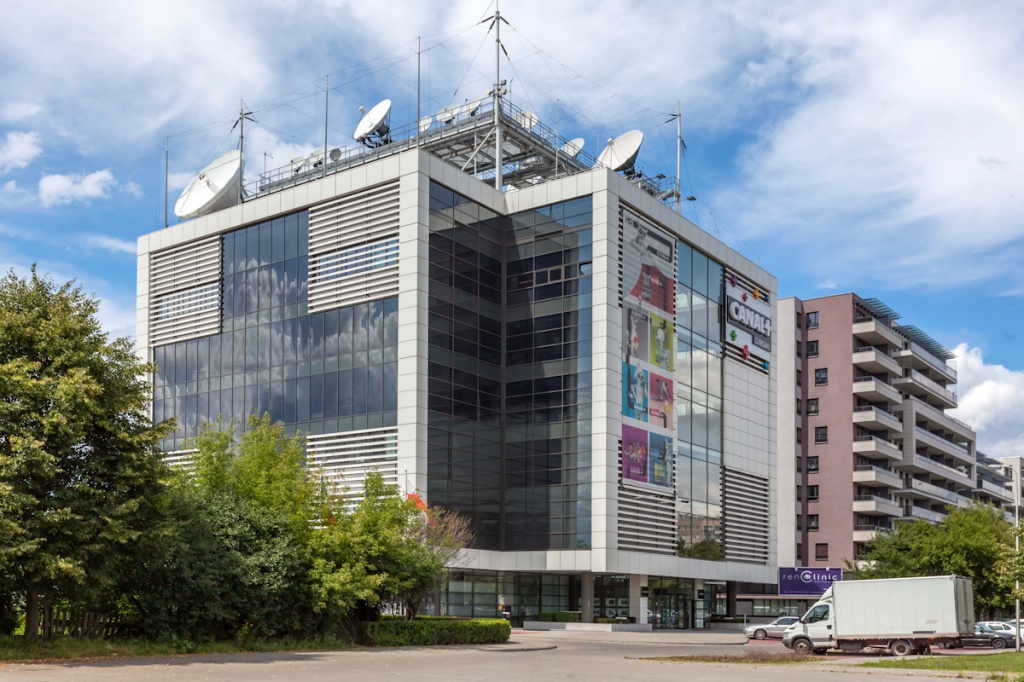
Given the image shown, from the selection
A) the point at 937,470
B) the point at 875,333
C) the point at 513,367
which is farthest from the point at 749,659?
the point at 937,470

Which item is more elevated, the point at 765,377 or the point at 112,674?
the point at 765,377

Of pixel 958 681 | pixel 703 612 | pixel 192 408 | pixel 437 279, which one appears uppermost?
pixel 437 279

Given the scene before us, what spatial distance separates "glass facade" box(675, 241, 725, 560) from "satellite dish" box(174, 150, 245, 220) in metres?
31.0

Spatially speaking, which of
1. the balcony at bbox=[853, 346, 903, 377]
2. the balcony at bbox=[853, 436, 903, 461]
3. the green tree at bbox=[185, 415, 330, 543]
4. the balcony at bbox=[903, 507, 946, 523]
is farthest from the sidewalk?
the balcony at bbox=[903, 507, 946, 523]

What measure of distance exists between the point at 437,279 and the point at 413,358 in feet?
17.6

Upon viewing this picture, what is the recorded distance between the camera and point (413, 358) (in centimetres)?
6475

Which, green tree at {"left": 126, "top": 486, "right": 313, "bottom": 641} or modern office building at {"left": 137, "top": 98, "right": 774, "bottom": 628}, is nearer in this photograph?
green tree at {"left": 126, "top": 486, "right": 313, "bottom": 641}

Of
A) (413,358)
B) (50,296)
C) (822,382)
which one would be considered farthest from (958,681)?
(822,382)

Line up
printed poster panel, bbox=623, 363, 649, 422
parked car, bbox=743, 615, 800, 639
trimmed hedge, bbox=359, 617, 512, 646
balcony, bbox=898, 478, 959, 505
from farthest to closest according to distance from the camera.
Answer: balcony, bbox=898, 478, 959, 505 < printed poster panel, bbox=623, 363, 649, 422 < parked car, bbox=743, 615, 800, 639 < trimmed hedge, bbox=359, 617, 512, 646

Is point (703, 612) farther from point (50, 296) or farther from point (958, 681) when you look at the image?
point (50, 296)

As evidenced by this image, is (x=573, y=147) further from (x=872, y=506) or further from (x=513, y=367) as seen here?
(x=872, y=506)

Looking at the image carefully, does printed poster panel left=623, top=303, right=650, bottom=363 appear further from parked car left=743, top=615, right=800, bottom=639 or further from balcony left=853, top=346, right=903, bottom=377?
balcony left=853, top=346, right=903, bottom=377

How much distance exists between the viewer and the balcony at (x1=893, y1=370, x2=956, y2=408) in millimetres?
115438

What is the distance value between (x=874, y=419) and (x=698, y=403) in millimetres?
36651
